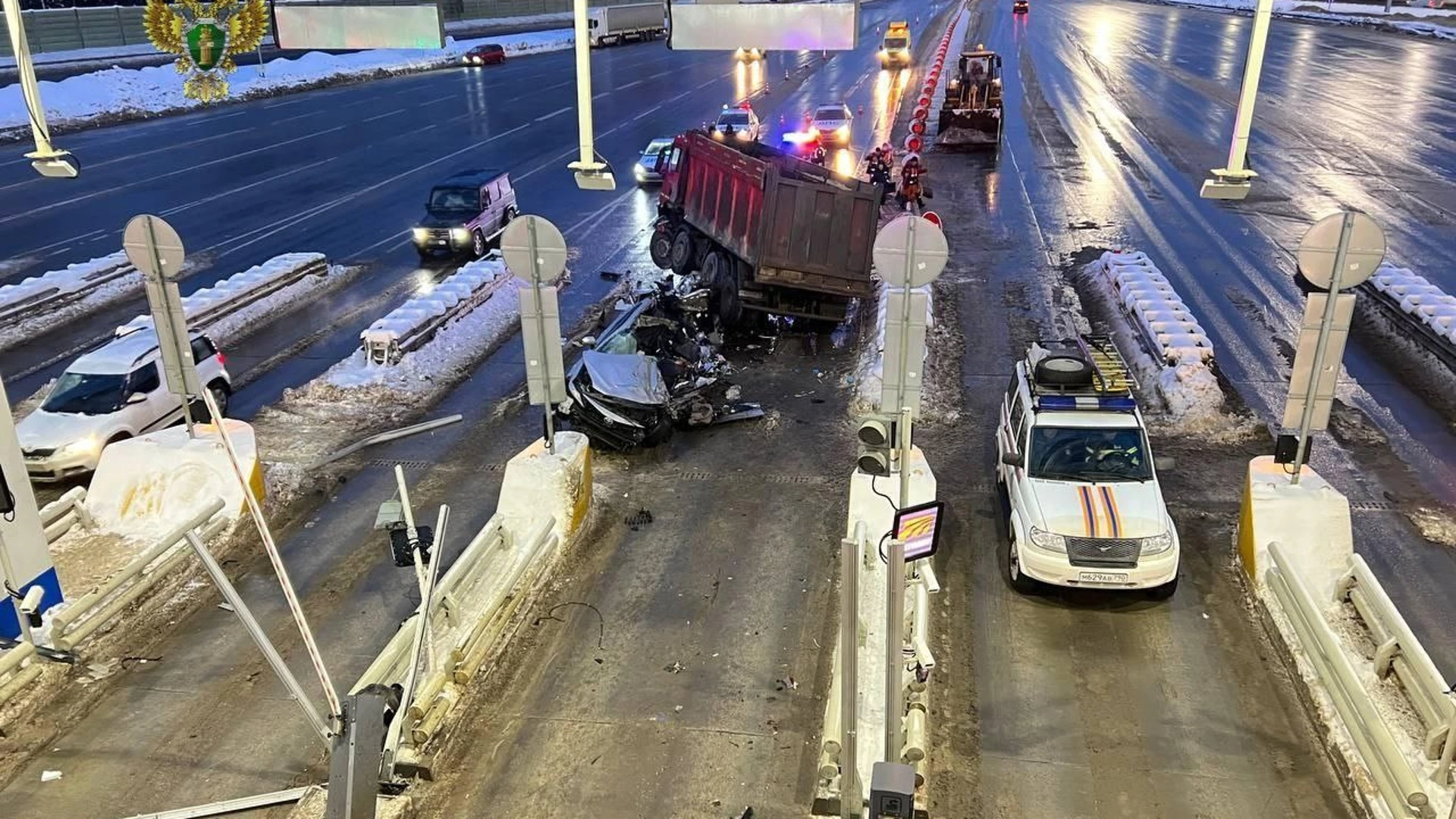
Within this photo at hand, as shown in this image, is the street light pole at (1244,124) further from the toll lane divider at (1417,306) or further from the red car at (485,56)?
the red car at (485,56)

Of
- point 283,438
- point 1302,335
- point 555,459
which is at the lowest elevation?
point 283,438

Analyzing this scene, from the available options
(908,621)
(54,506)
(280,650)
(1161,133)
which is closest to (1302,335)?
(908,621)

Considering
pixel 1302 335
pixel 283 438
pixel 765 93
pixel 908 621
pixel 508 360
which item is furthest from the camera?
pixel 765 93

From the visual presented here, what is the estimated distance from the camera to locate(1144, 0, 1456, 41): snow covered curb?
69.9 m

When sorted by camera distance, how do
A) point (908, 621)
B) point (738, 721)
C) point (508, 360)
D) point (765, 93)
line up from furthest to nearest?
point (765, 93)
point (508, 360)
point (908, 621)
point (738, 721)

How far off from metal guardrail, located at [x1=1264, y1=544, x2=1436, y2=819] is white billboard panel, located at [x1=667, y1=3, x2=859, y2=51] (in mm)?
7676

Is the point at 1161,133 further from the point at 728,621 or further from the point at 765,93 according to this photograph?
the point at 728,621

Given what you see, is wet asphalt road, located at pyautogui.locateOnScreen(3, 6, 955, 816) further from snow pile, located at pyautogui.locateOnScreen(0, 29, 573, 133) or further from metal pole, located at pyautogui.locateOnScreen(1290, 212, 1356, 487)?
snow pile, located at pyautogui.locateOnScreen(0, 29, 573, 133)

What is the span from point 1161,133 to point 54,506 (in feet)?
127

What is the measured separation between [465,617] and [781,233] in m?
10.4

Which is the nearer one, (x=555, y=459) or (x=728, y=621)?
(x=728, y=621)

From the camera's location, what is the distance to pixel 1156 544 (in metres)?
10.2

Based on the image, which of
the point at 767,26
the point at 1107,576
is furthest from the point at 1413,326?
the point at 767,26

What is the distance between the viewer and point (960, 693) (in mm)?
9242
